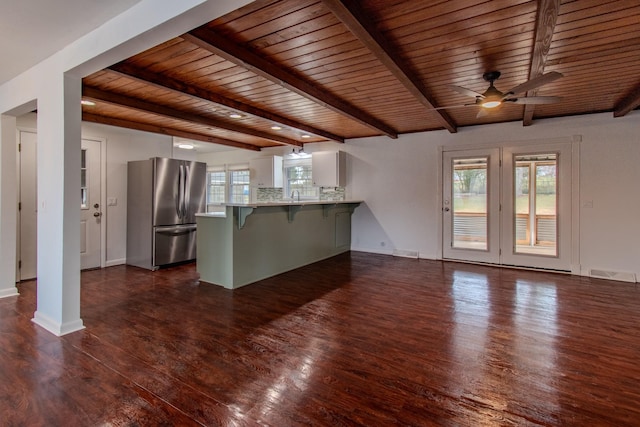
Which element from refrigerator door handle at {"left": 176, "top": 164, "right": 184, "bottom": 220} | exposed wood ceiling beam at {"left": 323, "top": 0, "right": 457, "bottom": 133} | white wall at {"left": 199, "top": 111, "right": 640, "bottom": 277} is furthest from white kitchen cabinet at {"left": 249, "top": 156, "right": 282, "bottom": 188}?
exposed wood ceiling beam at {"left": 323, "top": 0, "right": 457, "bottom": 133}

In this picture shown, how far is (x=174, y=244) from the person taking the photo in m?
5.28

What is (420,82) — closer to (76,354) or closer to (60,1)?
(60,1)

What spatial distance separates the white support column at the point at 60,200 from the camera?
2656mm

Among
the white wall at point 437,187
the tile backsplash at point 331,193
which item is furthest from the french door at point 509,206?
the tile backsplash at point 331,193

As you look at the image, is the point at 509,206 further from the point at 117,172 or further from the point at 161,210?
the point at 117,172

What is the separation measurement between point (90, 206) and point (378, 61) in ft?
15.9

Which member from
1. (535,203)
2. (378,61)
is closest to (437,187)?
(535,203)

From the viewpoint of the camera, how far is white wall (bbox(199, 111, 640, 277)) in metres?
4.53

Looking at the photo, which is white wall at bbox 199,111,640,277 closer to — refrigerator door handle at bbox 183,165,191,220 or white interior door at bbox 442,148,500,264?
white interior door at bbox 442,148,500,264

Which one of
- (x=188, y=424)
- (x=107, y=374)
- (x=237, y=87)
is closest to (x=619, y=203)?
(x=237, y=87)

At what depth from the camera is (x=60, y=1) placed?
6.66 ft

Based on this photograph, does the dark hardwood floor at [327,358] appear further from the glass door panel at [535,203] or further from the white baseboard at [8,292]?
the glass door panel at [535,203]

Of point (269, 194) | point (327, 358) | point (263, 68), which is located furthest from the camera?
point (269, 194)

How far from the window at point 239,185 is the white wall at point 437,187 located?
0.34m
